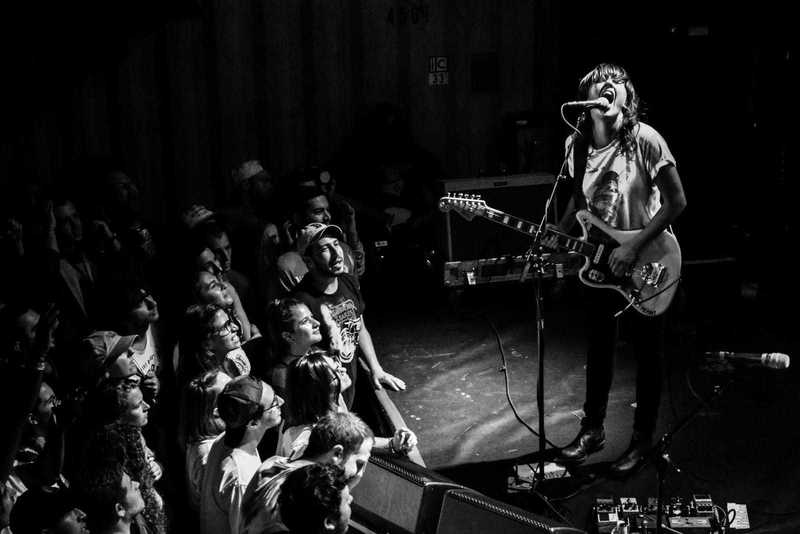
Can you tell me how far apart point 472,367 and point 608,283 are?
1.88 meters

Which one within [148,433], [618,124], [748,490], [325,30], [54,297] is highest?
[325,30]

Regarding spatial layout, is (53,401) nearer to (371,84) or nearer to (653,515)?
(653,515)

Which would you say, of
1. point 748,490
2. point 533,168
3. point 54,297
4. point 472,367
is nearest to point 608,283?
point 748,490

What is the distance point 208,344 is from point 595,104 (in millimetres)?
2173

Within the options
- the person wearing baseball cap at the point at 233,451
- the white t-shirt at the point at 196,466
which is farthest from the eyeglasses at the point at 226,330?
the person wearing baseball cap at the point at 233,451

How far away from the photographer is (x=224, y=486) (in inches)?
155

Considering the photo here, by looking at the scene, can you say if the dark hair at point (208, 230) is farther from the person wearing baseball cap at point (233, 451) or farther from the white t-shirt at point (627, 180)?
the white t-shirt at point (627, 180)

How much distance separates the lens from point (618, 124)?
5.04 m

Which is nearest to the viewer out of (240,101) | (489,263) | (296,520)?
(296,520)

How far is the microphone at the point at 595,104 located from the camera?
4.60 m

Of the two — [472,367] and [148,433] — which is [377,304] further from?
[148,433]

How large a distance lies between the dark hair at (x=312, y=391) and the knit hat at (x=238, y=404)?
9.4 inches

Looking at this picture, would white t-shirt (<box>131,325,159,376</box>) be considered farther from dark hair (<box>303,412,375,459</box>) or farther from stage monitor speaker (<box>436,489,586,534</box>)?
stage monitor speaker (<box>436,489,586,534</box>)

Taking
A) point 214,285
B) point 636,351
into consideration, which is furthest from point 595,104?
point 214,285
